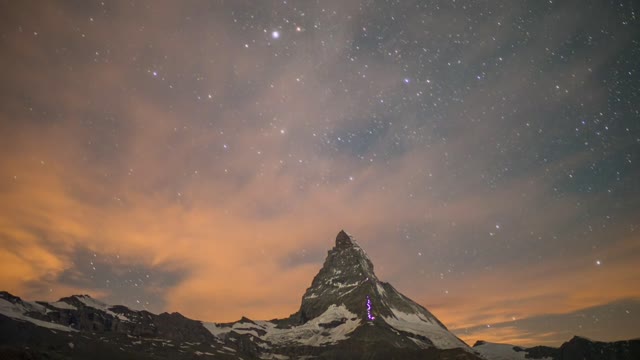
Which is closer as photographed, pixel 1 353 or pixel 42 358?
pixel 1 353

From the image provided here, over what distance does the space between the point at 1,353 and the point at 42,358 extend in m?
14.6

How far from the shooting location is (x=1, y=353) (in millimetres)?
141250

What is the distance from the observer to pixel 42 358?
502 feet
